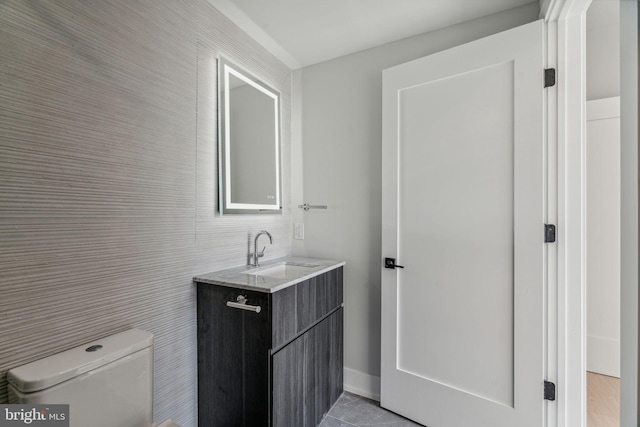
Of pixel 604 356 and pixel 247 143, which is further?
pixel 604 356

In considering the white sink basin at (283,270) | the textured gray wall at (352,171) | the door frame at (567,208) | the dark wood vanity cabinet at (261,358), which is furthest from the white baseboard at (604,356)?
the white sink basin at (283,270)

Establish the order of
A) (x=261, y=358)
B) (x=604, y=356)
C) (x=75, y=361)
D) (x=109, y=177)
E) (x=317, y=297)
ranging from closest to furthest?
(x=75, y=361)
(x=109, y=177)
(x=261, y=358)
(x=317, y=297)
(x=604, y=356)

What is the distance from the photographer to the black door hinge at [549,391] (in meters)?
1.41

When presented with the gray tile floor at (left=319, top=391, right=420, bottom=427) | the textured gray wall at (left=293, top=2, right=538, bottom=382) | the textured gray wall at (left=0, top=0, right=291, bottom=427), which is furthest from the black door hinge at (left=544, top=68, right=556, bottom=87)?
the gray tile floor at (left=319, top=391, right=420, bottom=427)

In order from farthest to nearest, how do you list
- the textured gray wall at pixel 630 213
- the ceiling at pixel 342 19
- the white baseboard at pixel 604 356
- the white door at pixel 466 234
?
the white baseboard at pixel 604 356
the ceiling at pixel 342 19
the white door at pixel 466 234
the textured gray wall at pixel 630 213

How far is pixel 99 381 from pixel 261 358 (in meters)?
0.59

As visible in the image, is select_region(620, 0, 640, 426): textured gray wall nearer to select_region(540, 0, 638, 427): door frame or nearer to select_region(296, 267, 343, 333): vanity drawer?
select_region(540, 0, 638, 427): door frame

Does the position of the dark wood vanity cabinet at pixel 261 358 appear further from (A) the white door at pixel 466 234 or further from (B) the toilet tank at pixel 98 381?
(A) the white door at pixel 466 234

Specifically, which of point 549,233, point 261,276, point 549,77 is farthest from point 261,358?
point 549,77

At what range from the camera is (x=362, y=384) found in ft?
6.68

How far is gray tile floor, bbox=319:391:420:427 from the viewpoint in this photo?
1729mm

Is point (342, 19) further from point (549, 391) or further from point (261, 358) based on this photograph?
point (549, 391)

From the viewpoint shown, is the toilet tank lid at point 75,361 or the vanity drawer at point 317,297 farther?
the vanity drawer at point 317,297

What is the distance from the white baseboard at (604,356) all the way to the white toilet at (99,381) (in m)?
2.90
